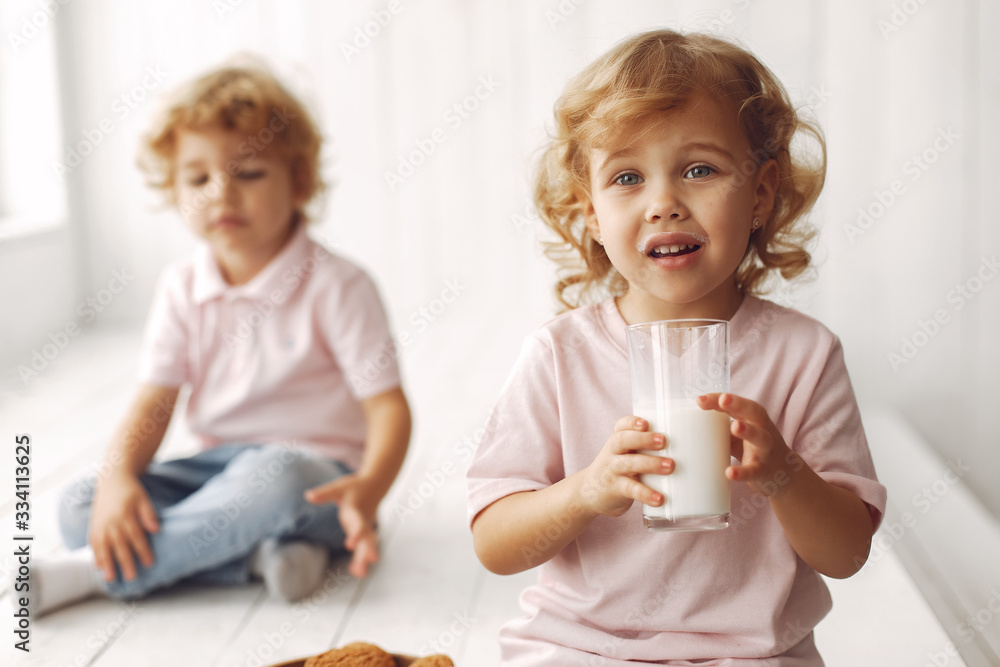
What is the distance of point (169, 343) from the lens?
1966 mm

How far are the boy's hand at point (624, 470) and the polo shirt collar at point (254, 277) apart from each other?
1134 mm

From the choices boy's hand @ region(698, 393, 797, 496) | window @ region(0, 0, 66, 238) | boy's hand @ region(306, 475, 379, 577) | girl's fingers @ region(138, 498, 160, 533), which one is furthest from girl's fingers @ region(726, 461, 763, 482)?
window @ region(0, 0, 66, 238)

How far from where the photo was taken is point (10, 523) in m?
2.12

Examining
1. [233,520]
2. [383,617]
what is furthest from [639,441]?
[233,520]

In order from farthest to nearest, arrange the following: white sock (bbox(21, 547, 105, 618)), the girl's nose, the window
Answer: the window < white sock (bbox(21, 547, 105, 618)) < the girl's nose

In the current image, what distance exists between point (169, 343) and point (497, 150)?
326 cm

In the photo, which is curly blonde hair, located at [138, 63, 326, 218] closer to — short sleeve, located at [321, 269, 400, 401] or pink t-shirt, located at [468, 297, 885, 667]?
short sleeve, located at [321, 269, 400, 401]

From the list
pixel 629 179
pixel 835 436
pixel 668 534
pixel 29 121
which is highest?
pixel 629 179

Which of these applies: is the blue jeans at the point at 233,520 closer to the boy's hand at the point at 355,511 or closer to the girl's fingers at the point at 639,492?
the boy's hand at the point at 355,511

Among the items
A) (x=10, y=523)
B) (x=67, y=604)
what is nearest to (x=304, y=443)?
(x=67, y=604)

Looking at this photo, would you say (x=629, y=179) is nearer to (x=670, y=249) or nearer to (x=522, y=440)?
(x=670, y=249)

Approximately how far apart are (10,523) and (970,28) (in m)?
2.42

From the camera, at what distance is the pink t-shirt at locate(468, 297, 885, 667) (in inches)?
42.3

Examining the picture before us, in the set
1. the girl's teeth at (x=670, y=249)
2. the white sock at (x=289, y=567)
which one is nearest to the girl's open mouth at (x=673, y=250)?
the girl's teeth at (x=670, y=249)
